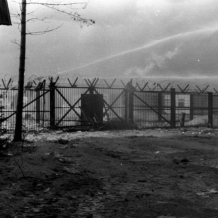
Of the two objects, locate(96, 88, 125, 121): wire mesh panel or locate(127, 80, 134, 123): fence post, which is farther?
locate(127, 80, 134, 123): fence post

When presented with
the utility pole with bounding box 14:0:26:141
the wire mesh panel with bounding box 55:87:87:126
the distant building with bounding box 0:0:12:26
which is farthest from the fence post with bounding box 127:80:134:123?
the distant building with bounding box 0:0:12:26

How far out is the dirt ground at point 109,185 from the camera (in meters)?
4.14

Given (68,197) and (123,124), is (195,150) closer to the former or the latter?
(68,197)

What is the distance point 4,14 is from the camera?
879 centimetres

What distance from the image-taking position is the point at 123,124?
17953 mm

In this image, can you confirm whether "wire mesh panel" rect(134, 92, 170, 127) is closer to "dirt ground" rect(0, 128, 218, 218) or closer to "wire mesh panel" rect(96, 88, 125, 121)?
"wire mesh panel" rect(96, 88, 125, 121)

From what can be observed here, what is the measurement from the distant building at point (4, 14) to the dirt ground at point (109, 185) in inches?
134

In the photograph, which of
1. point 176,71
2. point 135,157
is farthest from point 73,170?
point 176,71

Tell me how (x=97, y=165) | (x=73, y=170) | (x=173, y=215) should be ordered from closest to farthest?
(x=173, y=215), (x=73, y=170), (x=97, y=165)

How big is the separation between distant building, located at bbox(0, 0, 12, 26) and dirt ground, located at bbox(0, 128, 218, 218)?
3.40 meters

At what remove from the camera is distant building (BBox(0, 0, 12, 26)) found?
27.3 ft

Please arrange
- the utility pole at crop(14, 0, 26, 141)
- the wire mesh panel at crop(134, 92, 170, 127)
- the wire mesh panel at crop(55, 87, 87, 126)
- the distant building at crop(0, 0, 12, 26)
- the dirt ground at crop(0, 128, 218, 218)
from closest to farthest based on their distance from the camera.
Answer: the dirt ground at crop(0, 128, 218, 218) → the distant building at crop(0, 0, 12, 26) → the utility pole at crop(14, 0, 26, 141) → the wire mesh panel at crop(55, 87, 87, 126) → the wire mesh panel at crop(134, 92, 170, 127)

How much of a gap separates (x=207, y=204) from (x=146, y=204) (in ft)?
2.62

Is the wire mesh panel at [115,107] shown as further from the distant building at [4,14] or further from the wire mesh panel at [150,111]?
the distant building at [4,14]
